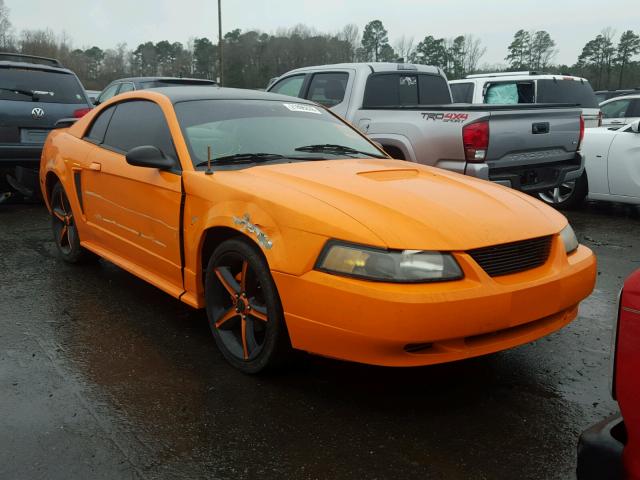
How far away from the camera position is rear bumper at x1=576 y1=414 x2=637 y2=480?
1.72m

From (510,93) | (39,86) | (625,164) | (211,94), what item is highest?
(510,93)

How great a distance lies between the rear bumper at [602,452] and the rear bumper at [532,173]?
4.06 metres

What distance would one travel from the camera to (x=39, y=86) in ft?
26.0

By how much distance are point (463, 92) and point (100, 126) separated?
839 cm

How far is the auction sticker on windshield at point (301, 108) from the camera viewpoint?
4.31 metres

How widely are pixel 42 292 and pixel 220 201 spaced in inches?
83.1

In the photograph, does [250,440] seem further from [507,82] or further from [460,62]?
[460,62]

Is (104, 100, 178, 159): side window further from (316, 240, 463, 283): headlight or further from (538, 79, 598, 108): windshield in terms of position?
(538, 79, 598, 108): windshield

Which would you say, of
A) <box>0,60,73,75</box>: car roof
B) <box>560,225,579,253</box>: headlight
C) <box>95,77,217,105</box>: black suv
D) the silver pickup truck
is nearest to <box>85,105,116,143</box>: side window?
the silver pickup truck

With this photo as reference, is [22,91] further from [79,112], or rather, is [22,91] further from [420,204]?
[420,204]

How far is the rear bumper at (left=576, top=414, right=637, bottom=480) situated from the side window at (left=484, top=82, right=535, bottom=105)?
9.17 meters

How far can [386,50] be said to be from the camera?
7575 centimetres

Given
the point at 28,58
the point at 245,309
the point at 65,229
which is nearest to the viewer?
the point at 245,309

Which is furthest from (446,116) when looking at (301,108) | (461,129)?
(301,108)
